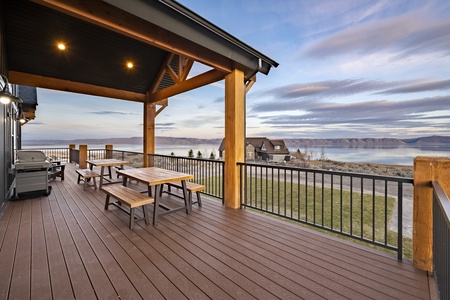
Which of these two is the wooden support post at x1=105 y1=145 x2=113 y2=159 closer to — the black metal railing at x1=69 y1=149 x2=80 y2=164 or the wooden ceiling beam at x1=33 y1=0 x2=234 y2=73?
the black metal railing at x1=69 y1=149 x2=80 y2=164

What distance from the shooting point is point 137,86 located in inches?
249

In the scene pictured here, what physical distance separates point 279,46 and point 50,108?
47.7ft

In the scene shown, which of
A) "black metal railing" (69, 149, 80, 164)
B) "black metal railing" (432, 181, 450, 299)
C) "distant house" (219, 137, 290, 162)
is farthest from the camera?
"distant house" (219, 137, 290, 162)

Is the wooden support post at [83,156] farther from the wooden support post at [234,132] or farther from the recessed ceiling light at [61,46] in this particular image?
the wooden support post at [234,132]

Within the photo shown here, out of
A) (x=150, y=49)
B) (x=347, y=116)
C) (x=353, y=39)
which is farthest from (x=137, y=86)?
(x=347, y=116)

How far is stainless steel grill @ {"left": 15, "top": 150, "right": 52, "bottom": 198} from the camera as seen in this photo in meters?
4.10

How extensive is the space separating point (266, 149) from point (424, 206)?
15491 millimetres

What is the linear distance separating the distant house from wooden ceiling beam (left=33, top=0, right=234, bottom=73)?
12.8 metres

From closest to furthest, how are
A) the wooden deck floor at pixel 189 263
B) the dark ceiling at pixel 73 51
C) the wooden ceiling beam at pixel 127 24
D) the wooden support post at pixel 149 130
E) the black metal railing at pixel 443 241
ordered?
the black metal railing at pixel 443 241 → the wooden deck floor at pixel 189 263 → the wooden ceiling beam at pixel 127 24 → the dark ceiling at pixel 73 51 → the wooden support post at pixel 149 130

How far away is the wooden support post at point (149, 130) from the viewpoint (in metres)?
6.69

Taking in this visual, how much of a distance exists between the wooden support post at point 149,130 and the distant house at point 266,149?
995cm

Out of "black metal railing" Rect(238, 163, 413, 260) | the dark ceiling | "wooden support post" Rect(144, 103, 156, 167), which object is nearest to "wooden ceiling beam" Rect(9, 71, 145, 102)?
the dark ceiling

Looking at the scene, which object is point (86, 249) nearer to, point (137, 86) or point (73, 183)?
point (73, 183)

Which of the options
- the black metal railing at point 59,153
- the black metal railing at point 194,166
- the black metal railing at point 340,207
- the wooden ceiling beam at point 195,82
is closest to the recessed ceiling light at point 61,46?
the wooden ceiling beam at point 195,82
